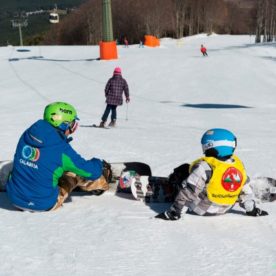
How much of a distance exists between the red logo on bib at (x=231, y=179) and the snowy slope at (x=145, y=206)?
12.3 inches

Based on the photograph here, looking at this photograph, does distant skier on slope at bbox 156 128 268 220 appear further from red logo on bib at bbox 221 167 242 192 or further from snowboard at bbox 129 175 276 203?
snowboard at bbox 129 175 276 203

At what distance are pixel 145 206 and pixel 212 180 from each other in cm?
86

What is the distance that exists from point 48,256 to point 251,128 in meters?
7.71

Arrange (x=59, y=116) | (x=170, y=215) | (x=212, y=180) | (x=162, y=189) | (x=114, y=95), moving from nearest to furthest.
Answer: (x=212, y=180) < (x=170, y=215) < (x=59, y=116) < (x=162, y=189) < (x=114, y=95)

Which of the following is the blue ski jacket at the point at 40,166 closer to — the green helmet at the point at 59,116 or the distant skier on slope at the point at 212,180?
the green helmet at the point at 59,116

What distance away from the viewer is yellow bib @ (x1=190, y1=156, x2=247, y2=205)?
4.26 metres

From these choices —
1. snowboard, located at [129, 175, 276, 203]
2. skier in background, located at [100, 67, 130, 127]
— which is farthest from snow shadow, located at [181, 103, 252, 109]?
snowboard, located at [129, 175, 276, 203]

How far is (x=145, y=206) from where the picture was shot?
485 cm

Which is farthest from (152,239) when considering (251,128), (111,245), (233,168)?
(251,128)

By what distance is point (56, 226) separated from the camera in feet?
13.8

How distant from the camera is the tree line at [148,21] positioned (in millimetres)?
78312

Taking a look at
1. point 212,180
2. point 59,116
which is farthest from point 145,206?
point 59,116

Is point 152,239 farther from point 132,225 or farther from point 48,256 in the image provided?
point 48,256

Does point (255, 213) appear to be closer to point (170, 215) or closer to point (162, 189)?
point (170, 215)
